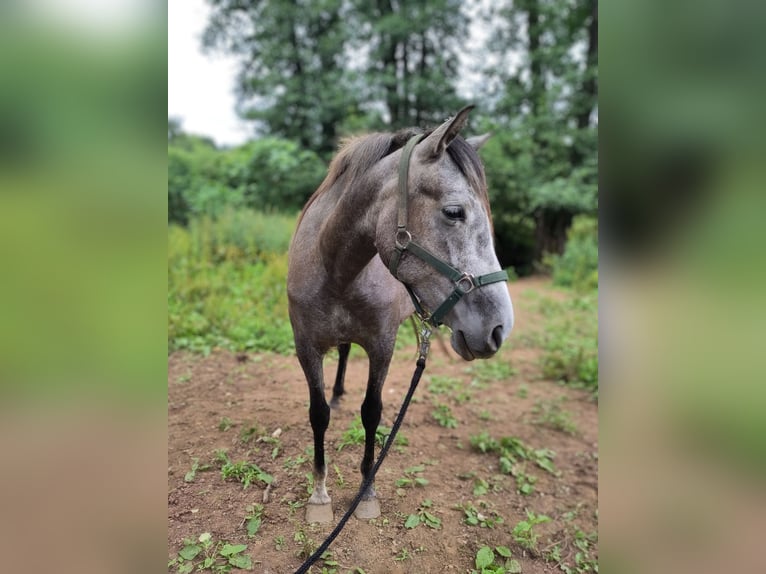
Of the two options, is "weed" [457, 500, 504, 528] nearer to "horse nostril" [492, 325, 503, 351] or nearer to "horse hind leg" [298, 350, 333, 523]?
"horse hind leg" [298, 350, 333, 523]

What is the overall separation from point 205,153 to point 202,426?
502 inches

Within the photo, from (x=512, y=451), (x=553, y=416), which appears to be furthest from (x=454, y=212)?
(x=553, y=416)

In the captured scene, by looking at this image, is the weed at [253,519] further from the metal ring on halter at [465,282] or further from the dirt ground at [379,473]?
the metal ring on halter at [465,282]

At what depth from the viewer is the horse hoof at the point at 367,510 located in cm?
248

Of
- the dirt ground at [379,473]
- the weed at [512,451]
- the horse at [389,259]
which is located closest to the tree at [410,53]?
the dirt ground at [379,473]

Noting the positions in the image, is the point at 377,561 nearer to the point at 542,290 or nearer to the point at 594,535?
the point at 594,535

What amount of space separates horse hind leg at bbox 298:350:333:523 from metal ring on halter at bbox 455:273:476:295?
3.81ft

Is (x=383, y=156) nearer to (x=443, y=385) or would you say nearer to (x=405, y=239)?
(x=405, y=239)

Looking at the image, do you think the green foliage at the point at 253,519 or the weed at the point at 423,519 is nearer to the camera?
the green foliage at the point at 253,519

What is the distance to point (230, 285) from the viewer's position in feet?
21.4

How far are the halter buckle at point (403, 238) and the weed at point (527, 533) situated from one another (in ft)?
6.60

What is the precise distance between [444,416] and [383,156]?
9.07 feet
